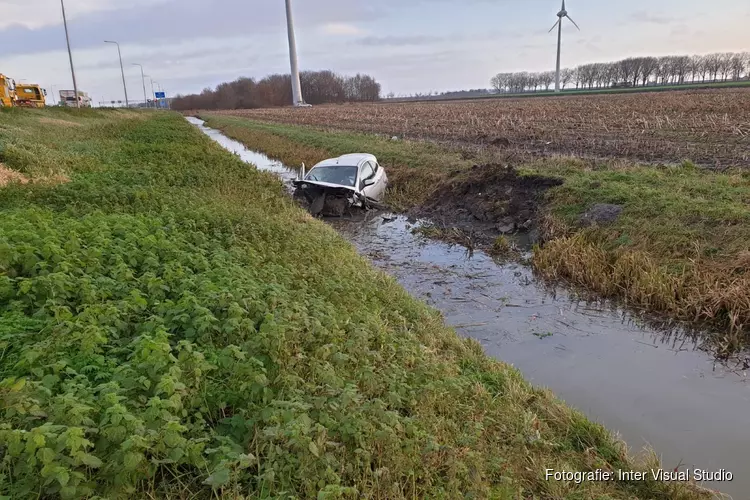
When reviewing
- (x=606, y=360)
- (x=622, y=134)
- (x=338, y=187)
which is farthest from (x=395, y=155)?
(x=606, y=360)

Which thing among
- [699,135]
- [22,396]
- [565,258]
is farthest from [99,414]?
[699,135]

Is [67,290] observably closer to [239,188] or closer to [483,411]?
[483,411]

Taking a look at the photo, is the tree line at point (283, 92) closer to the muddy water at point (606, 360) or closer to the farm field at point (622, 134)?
the farm field at point (622, 134)

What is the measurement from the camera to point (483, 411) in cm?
457

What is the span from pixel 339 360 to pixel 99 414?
199 centimetres

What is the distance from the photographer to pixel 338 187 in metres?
13.7

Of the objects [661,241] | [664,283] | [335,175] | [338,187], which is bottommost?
[664,283]

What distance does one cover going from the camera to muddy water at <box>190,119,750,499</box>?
491 centimetres

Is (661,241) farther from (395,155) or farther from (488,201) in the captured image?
(395,155)

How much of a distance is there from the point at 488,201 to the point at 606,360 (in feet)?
25.9

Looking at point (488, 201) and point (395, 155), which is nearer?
point (488, 201)

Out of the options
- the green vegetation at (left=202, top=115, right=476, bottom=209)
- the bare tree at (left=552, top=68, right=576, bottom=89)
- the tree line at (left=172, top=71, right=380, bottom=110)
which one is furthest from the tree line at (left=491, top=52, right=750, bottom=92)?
the green vegetation at (left=202, top=115, right=476, bottom=209)

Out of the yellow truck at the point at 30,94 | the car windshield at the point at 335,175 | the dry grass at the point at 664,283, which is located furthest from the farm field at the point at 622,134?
the yellow truck at the point at 30,94

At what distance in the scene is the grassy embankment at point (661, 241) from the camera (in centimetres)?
735
